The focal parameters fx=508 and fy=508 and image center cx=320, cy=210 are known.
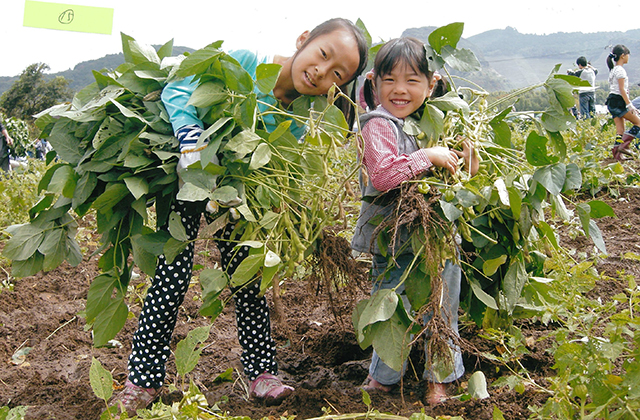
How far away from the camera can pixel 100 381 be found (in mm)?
1089

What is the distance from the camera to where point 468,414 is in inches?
55.7

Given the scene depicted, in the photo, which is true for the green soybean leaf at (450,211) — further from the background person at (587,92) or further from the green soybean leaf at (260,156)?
the background person at (587,92)

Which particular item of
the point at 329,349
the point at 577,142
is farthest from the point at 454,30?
the point at 577,142

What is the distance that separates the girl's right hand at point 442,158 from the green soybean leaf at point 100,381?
0.94 metres

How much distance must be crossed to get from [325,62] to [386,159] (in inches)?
14.3

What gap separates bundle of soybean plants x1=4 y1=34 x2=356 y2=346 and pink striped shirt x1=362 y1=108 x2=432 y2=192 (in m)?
0.12

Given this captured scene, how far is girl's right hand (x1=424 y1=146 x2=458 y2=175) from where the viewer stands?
135 centimetres

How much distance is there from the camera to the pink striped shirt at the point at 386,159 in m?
1.34

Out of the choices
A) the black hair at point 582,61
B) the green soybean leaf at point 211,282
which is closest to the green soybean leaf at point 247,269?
the green soybean leaf at point 211,282

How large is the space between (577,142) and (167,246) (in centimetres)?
505

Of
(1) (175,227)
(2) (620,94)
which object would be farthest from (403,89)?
(2) (620,94)

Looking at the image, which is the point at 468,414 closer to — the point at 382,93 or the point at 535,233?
the point at 535,233

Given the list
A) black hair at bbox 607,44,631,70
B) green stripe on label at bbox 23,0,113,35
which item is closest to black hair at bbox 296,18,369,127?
green stripe on label at bbox 23,0,113,35

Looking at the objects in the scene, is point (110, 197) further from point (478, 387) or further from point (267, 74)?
point (478, 387)
